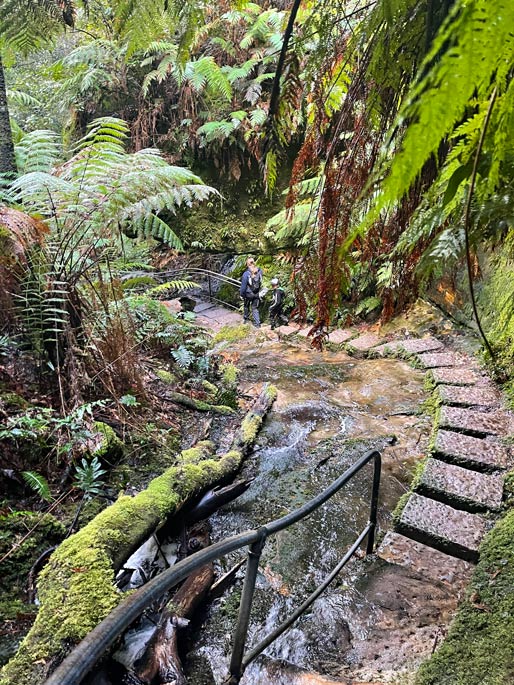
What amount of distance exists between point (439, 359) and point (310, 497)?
2.92 meters

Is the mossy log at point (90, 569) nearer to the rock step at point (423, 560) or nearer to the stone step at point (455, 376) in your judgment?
the rock step at point (423, 560)

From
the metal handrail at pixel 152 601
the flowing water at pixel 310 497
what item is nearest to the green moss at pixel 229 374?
the flowing water at pixel 310 497

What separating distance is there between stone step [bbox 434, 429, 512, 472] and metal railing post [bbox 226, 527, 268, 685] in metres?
2.27

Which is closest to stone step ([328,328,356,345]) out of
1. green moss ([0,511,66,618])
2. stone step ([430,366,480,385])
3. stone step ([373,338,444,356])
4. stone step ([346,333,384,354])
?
stone step ([346,333,384,354])

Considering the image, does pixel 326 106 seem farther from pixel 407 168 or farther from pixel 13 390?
pixel 13 390

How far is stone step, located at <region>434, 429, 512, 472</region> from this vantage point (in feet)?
9.35

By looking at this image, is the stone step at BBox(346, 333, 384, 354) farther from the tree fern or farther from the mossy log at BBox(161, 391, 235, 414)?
the tree fern

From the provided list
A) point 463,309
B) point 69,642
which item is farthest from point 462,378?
point 69,642

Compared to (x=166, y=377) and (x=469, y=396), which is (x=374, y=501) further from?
(x=166, y=377)

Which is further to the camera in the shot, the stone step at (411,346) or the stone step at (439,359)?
the stone step at (411,346)

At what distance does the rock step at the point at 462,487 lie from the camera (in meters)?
2.49

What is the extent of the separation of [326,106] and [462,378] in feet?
12.3

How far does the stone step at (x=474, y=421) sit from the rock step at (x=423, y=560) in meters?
1.27

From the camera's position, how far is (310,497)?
2943 mm
